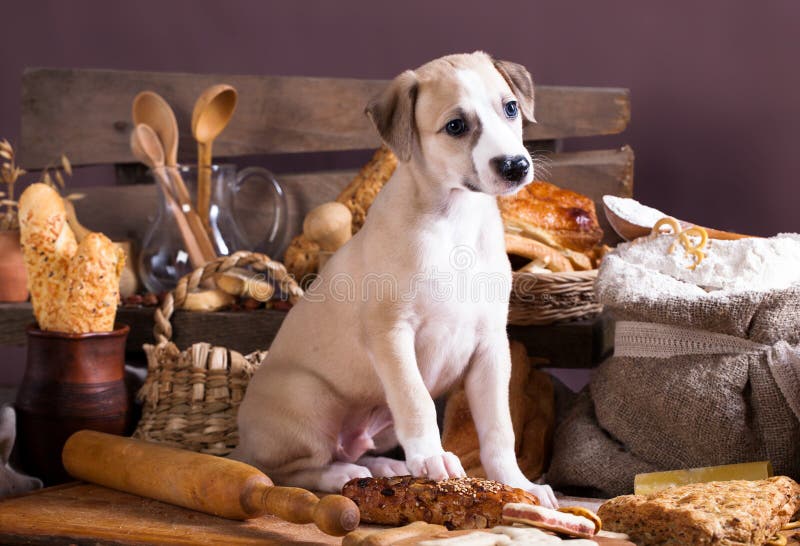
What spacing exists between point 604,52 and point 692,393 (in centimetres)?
162

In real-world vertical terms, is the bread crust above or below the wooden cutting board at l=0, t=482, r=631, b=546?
above

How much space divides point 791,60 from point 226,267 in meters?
1.97

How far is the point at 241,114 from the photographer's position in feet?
11.4

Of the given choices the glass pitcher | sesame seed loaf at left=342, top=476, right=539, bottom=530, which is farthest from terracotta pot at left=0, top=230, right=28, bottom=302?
sesame seed loaf at left=342, top=476, right=539, bottom=530

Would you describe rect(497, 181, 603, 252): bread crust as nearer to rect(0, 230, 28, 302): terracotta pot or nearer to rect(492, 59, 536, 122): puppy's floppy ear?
rect(492, 59, 536, 122): puppy's floppy ear

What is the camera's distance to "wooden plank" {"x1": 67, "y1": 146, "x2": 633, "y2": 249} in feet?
10.7

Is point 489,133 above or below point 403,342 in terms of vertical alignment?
above

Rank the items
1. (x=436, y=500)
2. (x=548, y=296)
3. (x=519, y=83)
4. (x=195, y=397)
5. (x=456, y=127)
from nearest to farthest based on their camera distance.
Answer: (x=436, y=500)
(x=456, y=127)
(x=519, y=83)
(x=195, y=397)
(x=548, y=296)

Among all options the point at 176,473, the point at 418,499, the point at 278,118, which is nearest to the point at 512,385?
the point at 418,499

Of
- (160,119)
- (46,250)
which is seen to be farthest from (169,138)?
(46,250)

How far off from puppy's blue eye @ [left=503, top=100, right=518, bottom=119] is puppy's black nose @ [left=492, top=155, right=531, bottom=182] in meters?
0.16

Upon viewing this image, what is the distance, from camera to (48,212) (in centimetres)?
240

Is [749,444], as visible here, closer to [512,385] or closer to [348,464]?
[512,385]

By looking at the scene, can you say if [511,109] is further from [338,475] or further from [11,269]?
[11,269]
